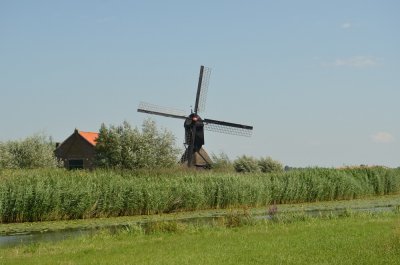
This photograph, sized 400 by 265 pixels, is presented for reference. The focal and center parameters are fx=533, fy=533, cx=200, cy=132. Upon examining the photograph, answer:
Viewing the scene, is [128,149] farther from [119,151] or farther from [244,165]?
[244,165]

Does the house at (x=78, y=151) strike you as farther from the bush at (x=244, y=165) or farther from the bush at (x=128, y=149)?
the bush at (x=244, y=165)

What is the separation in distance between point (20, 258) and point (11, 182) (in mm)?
11597

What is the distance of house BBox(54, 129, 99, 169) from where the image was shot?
5553 centimetres

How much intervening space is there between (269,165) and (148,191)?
35.9m

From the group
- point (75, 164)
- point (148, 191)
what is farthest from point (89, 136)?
point (148, 191)

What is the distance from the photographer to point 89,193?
82.8ft

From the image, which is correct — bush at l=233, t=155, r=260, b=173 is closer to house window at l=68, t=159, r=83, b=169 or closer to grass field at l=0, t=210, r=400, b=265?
house window at l=68, t=159, r=83, b=169

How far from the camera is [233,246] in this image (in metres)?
13.7

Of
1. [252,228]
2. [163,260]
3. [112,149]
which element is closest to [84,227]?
[252,228]

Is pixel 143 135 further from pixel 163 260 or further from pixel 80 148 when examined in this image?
pixel 163 260

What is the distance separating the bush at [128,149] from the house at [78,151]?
8204mm

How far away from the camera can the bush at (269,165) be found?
200 feet

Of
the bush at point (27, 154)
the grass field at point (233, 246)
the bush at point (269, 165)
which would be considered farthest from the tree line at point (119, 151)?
the grass field at point (233, 246)

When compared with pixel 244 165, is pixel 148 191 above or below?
below
